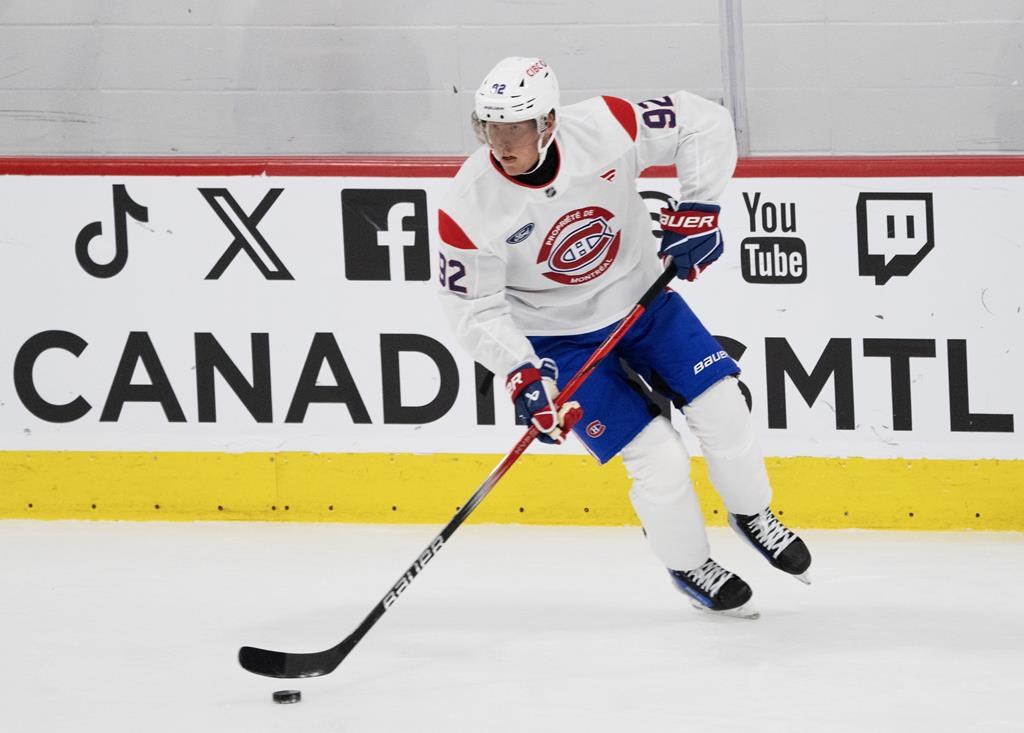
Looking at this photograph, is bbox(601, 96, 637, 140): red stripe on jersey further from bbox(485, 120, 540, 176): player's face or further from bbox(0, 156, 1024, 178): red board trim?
bbox(0, 156, 1024, 178): red board trim

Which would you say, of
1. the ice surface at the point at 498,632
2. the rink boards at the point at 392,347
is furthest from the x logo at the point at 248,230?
the ice surface at the point at 498,632

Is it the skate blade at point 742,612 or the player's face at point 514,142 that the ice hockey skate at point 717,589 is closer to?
the skate blade at point 742,612

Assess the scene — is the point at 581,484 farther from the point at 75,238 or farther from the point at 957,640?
the point at 75,238

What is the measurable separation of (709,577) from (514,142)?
96cm

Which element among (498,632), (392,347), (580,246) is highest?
(580,246)

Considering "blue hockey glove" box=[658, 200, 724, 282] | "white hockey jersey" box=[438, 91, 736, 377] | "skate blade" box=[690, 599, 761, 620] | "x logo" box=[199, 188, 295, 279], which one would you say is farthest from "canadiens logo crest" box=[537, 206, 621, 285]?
"x logo" box=[199, 188, 295, 279]

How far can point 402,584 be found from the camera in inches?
116

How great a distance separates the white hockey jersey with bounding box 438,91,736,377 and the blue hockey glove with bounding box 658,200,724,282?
0.12 ft

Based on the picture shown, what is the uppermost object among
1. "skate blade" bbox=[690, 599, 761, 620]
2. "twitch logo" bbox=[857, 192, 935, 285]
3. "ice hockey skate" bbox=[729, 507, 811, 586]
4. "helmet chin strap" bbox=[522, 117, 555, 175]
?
"helmet chin strap" bbox=[522, 117, 555, 175]

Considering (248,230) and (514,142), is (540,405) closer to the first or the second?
(514,142)

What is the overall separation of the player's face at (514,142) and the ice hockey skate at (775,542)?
2.73 feet

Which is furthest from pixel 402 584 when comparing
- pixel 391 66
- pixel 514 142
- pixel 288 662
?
pixel 391 66

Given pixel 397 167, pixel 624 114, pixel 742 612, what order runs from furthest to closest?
pixel 397 167, pixel 742 612, pixel 624 114

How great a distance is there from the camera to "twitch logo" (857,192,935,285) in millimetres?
3645
